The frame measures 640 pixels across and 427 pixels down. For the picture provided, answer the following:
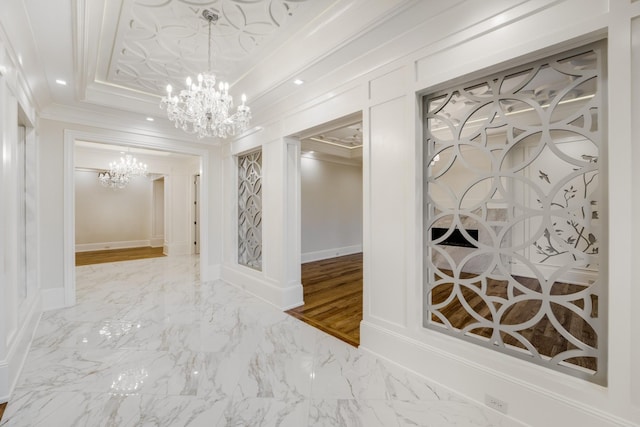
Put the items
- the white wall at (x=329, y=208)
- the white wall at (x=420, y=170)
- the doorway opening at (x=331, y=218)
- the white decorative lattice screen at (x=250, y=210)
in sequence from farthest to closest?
1. the white wall at (x=329, y=208)
2. the doorway opening at (x=331, y=218)
3. the white decorative lattice screen at (x=250, y=210)
4. the white wall at (x=420, y=170)

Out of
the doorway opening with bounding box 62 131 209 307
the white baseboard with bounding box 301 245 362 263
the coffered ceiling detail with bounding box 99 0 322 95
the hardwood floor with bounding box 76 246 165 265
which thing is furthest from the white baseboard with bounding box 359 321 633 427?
the hardwood floor with bounding box 76 246 165 265

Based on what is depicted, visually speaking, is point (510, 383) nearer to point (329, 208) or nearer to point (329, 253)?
point (329, 253)

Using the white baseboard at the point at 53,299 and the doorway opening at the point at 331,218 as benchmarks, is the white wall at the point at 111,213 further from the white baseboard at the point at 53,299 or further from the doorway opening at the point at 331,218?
the doorway opening at the point at 331,218

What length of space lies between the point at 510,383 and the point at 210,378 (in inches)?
86.0

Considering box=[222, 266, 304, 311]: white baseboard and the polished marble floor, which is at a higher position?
box=[222, 266, 304, 311]: white baseboard

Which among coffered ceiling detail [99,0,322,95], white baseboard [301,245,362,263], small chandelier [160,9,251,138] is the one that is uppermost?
coffered ceiling detail [99,0,322,95]

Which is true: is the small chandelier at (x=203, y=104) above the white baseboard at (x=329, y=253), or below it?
above

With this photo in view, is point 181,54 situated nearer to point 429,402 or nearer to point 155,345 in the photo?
point 155,345

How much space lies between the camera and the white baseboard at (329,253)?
6930 mm

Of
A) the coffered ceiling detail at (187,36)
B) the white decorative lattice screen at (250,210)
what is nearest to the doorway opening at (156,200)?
the white decorative lattice screen at (250,210)

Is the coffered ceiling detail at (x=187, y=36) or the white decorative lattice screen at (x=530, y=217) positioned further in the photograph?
the coffered ceiling detail at (x=187, y=36)

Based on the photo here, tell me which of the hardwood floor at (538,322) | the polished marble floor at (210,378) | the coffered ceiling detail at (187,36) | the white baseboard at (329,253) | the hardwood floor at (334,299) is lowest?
the polished marble floor at (210,378)

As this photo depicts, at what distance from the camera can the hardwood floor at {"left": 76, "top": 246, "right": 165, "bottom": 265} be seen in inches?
280

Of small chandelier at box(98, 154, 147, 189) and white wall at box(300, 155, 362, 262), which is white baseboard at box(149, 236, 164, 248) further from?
white wall at box(300, 155, 362, 262)
